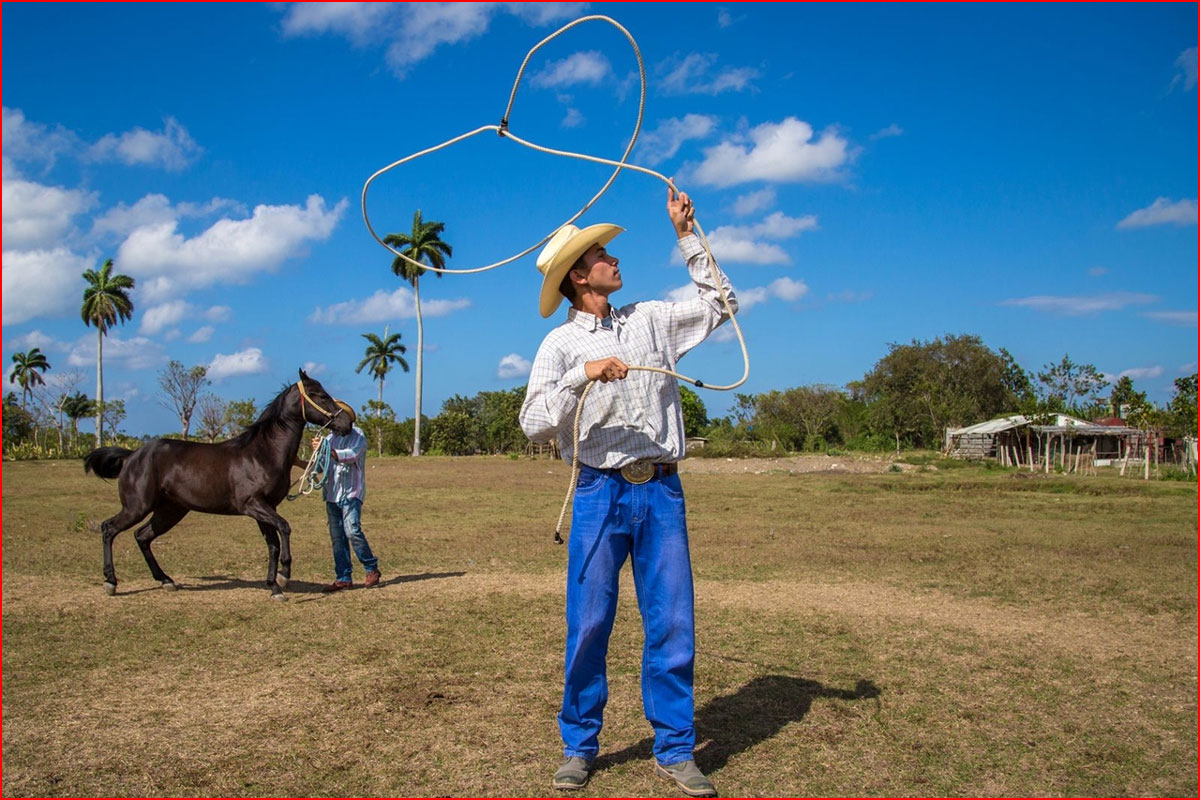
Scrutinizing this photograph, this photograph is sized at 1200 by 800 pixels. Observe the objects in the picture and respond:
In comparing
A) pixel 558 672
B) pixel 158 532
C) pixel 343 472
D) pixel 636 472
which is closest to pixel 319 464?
pixel 343 472

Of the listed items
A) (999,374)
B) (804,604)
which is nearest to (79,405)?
(804,604)

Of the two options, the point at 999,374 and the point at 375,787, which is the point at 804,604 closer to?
the point at 375,787

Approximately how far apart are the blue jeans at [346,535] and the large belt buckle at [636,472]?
17.0 ft

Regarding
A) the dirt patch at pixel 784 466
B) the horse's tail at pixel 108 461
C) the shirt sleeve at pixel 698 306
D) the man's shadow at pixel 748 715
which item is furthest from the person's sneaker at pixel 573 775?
the dirt patch at pixel 784 466

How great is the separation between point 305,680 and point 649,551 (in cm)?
257

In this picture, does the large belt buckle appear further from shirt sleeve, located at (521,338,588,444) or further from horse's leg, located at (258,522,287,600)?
horse's leg, located at (258,522,287,600)

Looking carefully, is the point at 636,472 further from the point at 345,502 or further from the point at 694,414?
the point at 694,414

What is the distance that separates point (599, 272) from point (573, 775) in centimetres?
202

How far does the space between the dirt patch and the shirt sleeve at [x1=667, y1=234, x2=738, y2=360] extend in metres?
26.1

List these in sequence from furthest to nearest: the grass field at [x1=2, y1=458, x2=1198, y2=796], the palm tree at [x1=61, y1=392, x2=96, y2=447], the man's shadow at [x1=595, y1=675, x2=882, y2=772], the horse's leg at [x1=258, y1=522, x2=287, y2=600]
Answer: the palm tree at [x1=61, y1=392, x2=96, y2=447] < the horse's leg at [x1=258, y1=522, x2=287, y2=600] < the man's shadow at [x1=595, y1=675, x2=882, y2=772] < the grass field at [x1=2, y1=458, x2=1198, y2=796]

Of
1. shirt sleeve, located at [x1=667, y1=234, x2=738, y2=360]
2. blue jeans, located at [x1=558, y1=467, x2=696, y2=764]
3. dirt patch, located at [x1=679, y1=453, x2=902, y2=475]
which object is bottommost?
dirt patch, located at [x1=679, y1=453, x2=902, y2=475]

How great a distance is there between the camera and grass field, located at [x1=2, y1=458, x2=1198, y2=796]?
12.4 ft

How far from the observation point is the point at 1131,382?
173ft

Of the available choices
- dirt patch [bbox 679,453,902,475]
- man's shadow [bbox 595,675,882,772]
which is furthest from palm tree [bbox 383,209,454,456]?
Result: man's shadow [bbox 595,675,882,772]
